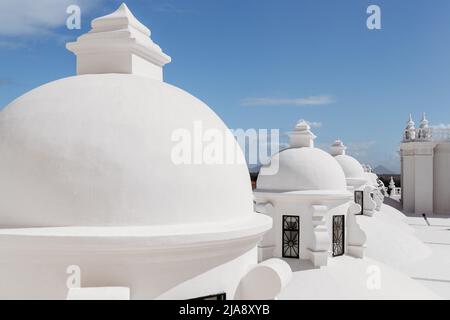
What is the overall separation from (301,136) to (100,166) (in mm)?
11680

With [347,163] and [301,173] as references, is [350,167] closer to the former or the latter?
[347,163]

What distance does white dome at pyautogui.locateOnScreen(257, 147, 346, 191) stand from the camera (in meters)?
14.1

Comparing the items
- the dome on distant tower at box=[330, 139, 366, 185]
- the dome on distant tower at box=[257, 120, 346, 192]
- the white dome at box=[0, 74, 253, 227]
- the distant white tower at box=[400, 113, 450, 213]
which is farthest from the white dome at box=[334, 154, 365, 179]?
the white dome at box=[0, 74, 253, 227]

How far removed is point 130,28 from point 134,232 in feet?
12.3

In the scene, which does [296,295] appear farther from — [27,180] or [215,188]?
[27,180]

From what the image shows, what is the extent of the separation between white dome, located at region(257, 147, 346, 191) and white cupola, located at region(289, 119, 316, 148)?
0.35 m

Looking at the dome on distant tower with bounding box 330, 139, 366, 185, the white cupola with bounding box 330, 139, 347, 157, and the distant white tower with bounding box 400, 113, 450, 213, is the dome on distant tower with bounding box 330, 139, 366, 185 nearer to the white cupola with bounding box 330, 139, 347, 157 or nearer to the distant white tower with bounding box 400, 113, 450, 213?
the white cupola with bounding box 330, 139, 347, 157

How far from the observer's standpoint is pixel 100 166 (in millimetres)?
4867

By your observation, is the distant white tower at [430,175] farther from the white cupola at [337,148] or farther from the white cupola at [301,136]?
the white cupola at [301,136]

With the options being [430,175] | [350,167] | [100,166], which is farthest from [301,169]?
[430,175]

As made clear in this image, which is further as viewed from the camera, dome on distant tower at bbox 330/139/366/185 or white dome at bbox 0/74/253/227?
dome on distant tower at bbox 330/139/366/185

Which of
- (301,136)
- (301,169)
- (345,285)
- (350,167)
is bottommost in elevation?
(345,285)
